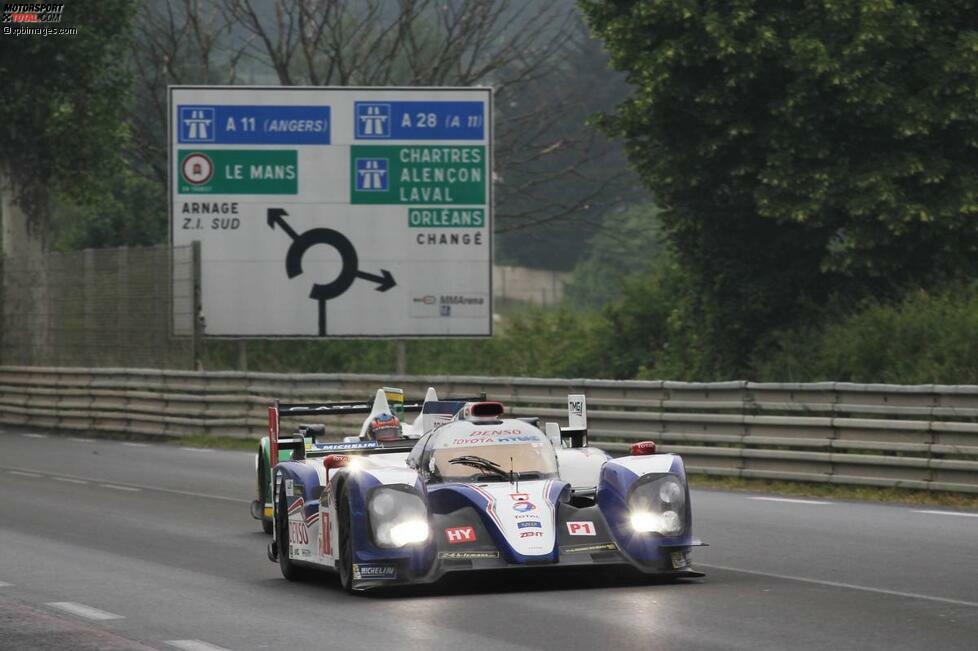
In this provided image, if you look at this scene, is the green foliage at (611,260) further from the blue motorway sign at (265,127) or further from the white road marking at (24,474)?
the white road marking at (24,474)

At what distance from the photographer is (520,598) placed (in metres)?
11.1

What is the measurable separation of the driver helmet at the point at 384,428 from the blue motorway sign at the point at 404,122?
60.6ft

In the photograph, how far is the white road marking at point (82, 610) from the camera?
425 inches

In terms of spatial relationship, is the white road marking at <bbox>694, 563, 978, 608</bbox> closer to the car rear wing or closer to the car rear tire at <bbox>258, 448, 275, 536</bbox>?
the car rear wing

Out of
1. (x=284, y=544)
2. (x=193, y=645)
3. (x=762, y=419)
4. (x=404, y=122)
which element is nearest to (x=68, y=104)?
(x=404, y=122)

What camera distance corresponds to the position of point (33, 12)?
4128 centimetres

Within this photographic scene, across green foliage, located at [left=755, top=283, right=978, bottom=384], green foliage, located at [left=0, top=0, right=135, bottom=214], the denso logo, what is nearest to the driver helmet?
the denso logo

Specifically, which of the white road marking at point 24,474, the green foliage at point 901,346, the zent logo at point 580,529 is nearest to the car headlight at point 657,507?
the zent logo at point 580,529

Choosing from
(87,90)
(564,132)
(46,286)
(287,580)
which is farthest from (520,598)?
(564,132)

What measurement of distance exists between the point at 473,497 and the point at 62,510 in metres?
8.50

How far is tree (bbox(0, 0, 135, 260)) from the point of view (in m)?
41.6

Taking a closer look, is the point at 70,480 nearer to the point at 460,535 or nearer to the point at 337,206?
the point at 337,206

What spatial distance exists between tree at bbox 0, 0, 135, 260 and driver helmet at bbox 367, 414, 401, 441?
28522 millimetres

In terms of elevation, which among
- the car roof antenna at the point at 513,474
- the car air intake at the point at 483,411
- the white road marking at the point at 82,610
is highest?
the car air intake at the point at 483,411
